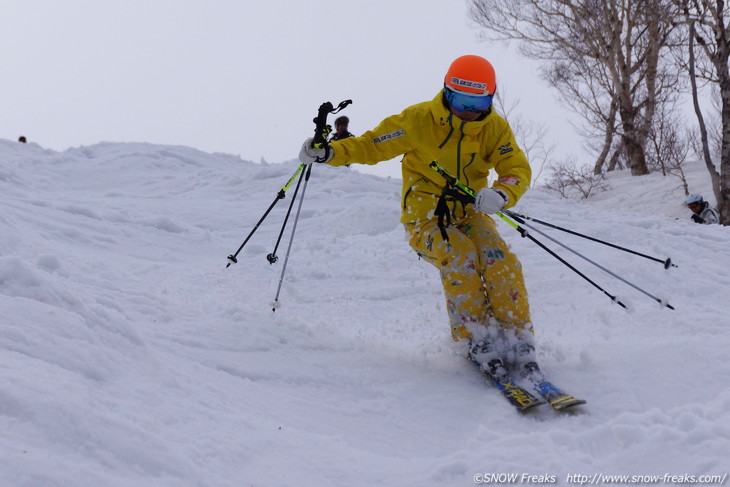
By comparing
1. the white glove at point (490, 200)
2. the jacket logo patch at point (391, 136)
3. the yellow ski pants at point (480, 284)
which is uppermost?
the jacket logo patch at point (391, 136)

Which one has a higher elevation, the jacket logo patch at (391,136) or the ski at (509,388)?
the jacket logo patch at (391,136)

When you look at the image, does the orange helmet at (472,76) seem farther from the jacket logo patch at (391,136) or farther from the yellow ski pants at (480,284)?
the yellow ski pants at (480,284)

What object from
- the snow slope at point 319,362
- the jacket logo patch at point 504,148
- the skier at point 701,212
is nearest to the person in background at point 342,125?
the snow slope at point 319,362

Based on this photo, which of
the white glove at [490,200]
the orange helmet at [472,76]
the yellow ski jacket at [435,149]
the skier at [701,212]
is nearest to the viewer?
the white glove at [490,200]

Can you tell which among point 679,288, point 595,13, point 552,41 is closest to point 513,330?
point 679,288

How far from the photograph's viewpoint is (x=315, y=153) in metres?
3.83

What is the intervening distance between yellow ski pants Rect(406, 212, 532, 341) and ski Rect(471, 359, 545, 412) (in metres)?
0.22

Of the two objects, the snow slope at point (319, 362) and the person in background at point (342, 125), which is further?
the person in background at point (342, 125)

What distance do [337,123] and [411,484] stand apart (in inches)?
342

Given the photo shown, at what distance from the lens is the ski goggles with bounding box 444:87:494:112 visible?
359 cm

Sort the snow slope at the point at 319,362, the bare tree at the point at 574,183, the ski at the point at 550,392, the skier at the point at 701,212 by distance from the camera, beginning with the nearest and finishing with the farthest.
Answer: the snow slope at the point at 319,362 < the ski at the point at 550,392 < the skier at the point at 701,212 < the bare tree at the point at 574,183

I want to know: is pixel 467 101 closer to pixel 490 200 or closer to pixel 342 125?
pixel 490 200

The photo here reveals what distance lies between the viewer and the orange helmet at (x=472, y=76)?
356 cm

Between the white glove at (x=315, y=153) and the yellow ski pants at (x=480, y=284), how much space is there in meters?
0.87
